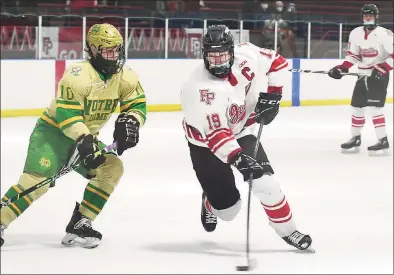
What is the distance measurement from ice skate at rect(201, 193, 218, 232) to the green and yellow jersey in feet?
1.43

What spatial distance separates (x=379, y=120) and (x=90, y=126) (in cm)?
326

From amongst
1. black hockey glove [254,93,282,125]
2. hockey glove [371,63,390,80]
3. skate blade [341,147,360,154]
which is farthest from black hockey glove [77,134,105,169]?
skate blade [341,147,360,154]

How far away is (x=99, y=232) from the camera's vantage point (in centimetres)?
185

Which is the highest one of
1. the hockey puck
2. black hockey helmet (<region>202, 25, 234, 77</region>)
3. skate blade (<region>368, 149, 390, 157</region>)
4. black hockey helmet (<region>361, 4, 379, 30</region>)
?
black hockey helmet (<region>361, 4, 379, 30</region>)

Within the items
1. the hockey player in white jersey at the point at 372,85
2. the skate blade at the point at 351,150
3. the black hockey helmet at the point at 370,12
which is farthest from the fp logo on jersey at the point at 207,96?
the skate blade at the point at 351,150

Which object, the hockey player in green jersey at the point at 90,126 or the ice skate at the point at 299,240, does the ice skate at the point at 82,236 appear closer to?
the hockey player in green jersey at the point at 90,126

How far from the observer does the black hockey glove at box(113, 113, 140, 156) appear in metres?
1.62

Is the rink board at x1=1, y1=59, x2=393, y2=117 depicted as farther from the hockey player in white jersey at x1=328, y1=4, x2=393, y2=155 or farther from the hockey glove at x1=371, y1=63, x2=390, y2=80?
the hockey glove at x1=371, y1=63, x2=390, y2=80

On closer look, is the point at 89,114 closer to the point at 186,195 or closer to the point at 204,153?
the point at 204,153

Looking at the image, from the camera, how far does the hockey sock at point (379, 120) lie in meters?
4.74

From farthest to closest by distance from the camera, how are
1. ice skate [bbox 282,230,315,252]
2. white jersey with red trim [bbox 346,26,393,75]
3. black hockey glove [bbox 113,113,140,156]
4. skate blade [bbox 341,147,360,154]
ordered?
skate blade [bbox 341,147,360,154] → white jersey with red trim [bbox 346,26,393,75] → ice skate [bbox 282,230,315,252] → black hockey glove [bbox 113,113,140,156]

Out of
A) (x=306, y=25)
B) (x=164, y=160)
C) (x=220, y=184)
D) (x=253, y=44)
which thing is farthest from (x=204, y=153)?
(x=164, y=160)

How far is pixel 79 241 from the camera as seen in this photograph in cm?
182

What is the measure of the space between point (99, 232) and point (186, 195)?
0.68 metres
